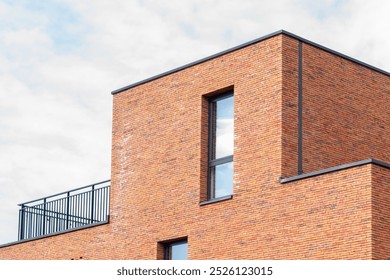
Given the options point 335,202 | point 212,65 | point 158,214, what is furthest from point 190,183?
point 335,202

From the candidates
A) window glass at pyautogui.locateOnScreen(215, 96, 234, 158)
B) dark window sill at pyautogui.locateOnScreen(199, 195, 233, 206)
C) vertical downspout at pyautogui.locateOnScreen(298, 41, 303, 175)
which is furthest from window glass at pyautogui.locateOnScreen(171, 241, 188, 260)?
vertical downspout at pyautogui.locateOnScreen(298, 41, 303, 175)

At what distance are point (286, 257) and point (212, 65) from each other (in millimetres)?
5543

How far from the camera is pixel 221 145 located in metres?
24.8

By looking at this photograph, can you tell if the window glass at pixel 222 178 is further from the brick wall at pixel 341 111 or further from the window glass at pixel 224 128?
the brick wall at pixel 341 111

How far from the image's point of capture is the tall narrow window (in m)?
24.4

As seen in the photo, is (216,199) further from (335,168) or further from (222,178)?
(335,168)

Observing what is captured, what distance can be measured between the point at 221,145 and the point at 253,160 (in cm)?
153

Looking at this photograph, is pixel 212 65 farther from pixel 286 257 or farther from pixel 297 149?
pixel 286 257

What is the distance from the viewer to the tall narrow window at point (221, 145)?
2436 cm

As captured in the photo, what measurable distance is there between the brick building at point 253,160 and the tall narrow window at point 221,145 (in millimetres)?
29

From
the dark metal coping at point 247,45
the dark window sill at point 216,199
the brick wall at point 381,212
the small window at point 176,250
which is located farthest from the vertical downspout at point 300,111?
the small window at point 176,250

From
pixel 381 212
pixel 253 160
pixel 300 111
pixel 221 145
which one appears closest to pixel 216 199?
pixel 253 160

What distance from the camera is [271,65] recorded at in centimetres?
2367

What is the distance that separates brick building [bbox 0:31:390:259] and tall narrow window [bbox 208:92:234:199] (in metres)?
0.03
